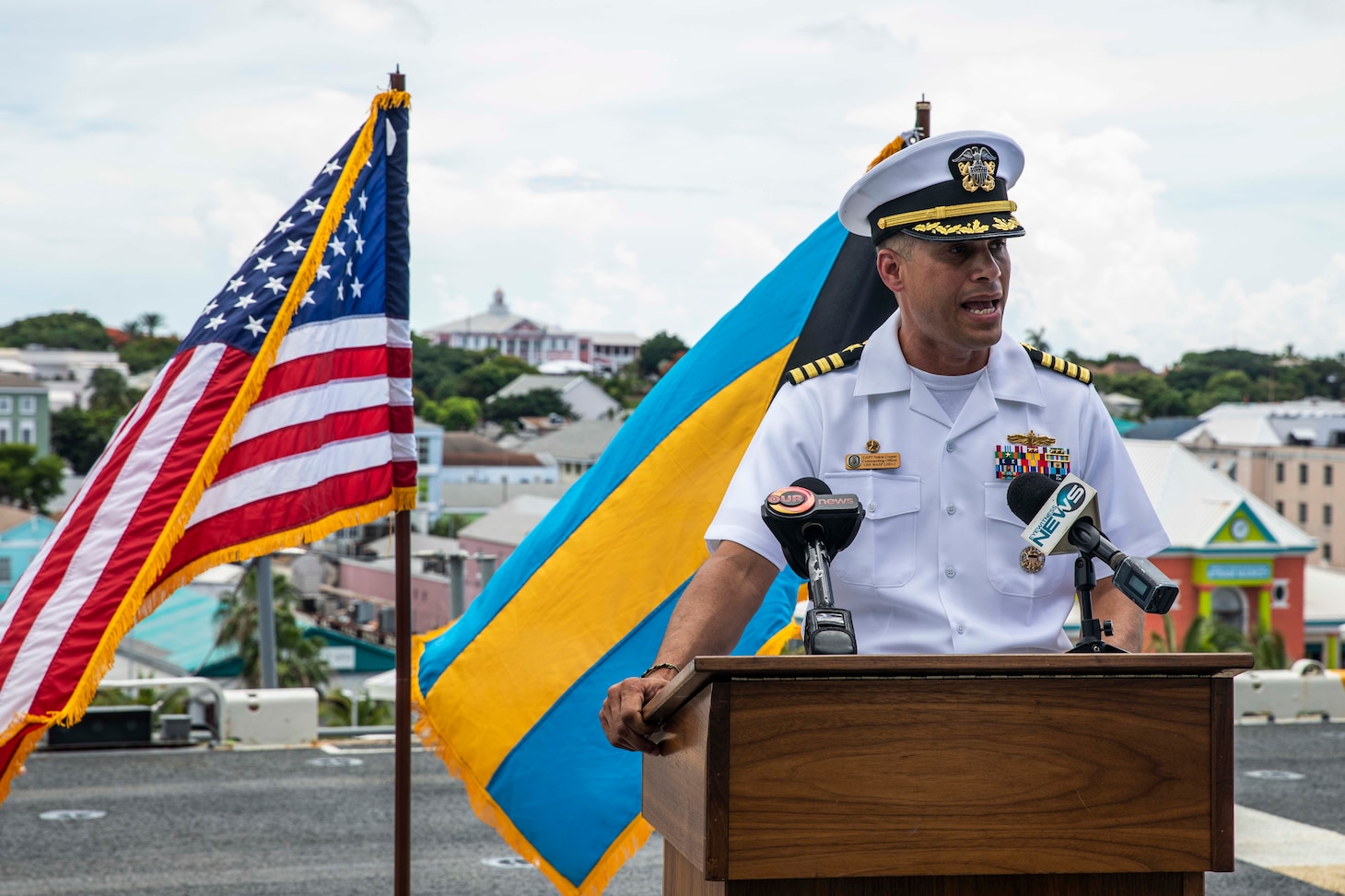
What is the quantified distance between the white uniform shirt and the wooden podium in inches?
30.0

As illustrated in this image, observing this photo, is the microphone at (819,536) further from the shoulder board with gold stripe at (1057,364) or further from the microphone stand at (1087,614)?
the shoulder board with gold stripe at (1057,364)

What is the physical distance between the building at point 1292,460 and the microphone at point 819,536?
82.0 metres

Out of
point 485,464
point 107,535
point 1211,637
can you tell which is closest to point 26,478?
point 485,464

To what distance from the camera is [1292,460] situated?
80.2 metres

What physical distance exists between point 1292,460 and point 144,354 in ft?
398

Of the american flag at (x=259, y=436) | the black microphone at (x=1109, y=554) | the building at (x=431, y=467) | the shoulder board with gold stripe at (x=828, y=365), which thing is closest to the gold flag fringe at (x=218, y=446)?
the american flag at (x=259, y=436)

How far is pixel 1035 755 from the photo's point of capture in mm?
2008

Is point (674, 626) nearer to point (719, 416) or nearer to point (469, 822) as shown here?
point (719, 416)

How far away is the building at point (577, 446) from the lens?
111 m

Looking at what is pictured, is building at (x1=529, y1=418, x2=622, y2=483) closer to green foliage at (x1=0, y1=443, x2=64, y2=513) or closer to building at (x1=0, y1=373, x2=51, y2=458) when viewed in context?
green foliage at (x1=0, y1=443, x2=64, y2=513)

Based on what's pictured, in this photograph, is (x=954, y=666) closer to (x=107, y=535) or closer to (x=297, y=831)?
(x=107, y=535)

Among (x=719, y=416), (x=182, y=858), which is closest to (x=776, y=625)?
(x=719, y=416)

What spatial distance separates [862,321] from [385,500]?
5.73 ft

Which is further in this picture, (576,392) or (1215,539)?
(576,392)
